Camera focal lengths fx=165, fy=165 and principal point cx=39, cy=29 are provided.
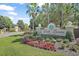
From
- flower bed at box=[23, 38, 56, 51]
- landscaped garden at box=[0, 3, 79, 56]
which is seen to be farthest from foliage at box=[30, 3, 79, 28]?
flower bed at box=[23, 38, 56, 51]

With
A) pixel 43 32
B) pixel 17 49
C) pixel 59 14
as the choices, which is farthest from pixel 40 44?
pixel 59 14

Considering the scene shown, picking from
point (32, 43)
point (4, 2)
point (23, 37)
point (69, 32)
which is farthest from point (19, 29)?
point (69, 32)

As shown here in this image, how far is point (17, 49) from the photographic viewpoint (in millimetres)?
1626

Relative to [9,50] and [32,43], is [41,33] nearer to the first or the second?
[32,43]

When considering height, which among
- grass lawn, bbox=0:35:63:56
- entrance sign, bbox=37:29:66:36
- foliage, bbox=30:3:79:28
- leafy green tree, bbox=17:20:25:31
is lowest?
grass lawn, bbox=0:35:63:56

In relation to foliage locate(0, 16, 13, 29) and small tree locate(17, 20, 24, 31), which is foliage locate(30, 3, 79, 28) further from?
foliage locate(0, 16, 13, 29)

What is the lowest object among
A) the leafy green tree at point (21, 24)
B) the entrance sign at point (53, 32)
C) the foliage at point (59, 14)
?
the entrance sign at point (53, 32)

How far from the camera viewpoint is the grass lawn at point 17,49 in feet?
5.29

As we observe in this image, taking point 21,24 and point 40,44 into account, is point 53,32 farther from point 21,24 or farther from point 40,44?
point 21,24

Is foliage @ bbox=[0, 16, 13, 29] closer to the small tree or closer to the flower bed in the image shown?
the small tree

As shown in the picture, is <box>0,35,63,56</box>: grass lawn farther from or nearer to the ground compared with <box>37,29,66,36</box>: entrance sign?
nearer to the ground

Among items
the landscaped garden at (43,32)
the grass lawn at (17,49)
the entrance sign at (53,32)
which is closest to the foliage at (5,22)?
the landscaped garden at (43,32)

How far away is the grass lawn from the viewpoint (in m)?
1.61

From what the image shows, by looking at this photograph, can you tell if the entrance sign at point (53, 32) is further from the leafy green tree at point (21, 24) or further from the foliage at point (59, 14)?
the leafy green tree at point (21, 24)
